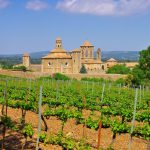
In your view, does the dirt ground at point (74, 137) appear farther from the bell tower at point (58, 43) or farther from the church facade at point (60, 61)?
the bell tower at point (58, 43)

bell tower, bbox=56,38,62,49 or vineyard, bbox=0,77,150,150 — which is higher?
bell tower, bbox=56,38,62,49

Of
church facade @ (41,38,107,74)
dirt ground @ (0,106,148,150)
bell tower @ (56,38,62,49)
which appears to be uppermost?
bell tower @ (56,38,62,49)

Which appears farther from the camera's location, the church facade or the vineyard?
the church facade

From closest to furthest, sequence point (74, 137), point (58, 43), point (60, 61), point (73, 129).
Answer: point (74, 137) < point (73, 129) < point (60, 61) < point (58, 43)

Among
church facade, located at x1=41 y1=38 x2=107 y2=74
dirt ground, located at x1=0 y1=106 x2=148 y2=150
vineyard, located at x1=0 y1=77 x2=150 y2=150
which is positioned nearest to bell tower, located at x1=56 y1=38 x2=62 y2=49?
church facade, located at x1=41 y1=38 x2=107 y2=74

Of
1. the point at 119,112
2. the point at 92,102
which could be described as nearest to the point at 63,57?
the point at 92,102

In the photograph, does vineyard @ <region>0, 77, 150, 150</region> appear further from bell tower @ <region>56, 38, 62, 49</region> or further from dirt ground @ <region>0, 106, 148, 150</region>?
bell tower @ <region>56, 38, 62, 49</region>

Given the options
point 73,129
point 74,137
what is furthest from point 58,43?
point 74,137

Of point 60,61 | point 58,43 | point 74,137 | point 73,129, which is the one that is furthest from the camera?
point 58,43

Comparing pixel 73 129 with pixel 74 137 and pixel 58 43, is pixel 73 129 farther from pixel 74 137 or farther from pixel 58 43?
pixel 58 43

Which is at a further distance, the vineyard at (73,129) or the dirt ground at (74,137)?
the dirt ground at (74,137)

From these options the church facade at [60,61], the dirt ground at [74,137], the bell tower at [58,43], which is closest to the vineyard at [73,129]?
the dirt ground at [74,137]

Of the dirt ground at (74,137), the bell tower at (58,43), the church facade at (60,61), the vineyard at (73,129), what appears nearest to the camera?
the vineyard at (73,129)

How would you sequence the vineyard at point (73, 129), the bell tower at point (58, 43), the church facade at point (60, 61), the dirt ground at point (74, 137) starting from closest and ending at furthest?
1. the vineyard at point (73, 129)
2. the dirt ground at point (74, 137)
3. the church facade at point (60, 61)
4. the bell tower at point (58, 43)
